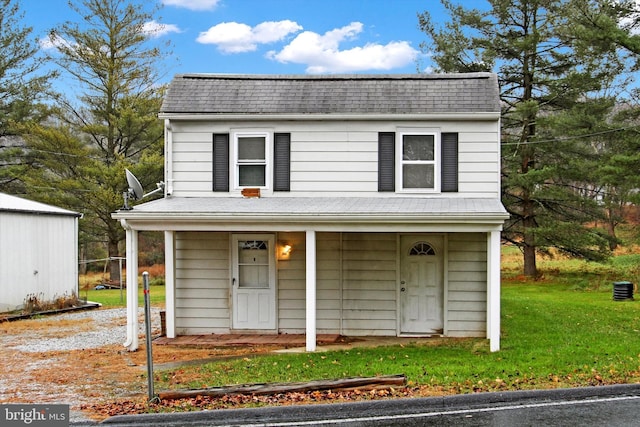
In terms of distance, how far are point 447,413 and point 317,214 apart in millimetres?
4747

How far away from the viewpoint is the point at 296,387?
26.6 ft

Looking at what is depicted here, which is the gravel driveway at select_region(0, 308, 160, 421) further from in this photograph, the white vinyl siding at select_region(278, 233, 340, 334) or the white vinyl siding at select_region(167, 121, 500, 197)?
the white vinyl siding at select_region(167, 121, 500, 197)

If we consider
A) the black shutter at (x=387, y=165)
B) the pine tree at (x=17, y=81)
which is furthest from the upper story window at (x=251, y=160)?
the pine tree at (x=17, y=81)

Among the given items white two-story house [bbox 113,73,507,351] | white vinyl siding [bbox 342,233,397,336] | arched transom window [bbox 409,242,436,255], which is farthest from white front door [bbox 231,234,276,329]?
arched transom window [bbox 409,242,436,255]

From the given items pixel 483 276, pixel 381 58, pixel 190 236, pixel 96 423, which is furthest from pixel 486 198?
pixel 381 58

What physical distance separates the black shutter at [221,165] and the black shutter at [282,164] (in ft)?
3.46

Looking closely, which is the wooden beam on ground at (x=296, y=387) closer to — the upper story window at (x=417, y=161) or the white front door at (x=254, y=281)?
the white front door at (x=254, y=281)

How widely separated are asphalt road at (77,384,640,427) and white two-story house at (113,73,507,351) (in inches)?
196

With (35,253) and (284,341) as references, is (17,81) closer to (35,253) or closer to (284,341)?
(35,253)

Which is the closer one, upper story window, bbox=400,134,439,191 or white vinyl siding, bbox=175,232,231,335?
upper story window, bbox=400,134,439,191

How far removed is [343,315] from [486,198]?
3892 mm

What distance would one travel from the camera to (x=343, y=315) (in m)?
13.2

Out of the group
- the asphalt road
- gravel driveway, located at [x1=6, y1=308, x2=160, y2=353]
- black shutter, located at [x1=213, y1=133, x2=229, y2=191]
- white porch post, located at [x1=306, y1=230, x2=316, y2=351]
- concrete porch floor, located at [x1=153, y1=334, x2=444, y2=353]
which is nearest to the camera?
the asphalt road

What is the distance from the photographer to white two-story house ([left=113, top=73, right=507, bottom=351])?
12875mm
